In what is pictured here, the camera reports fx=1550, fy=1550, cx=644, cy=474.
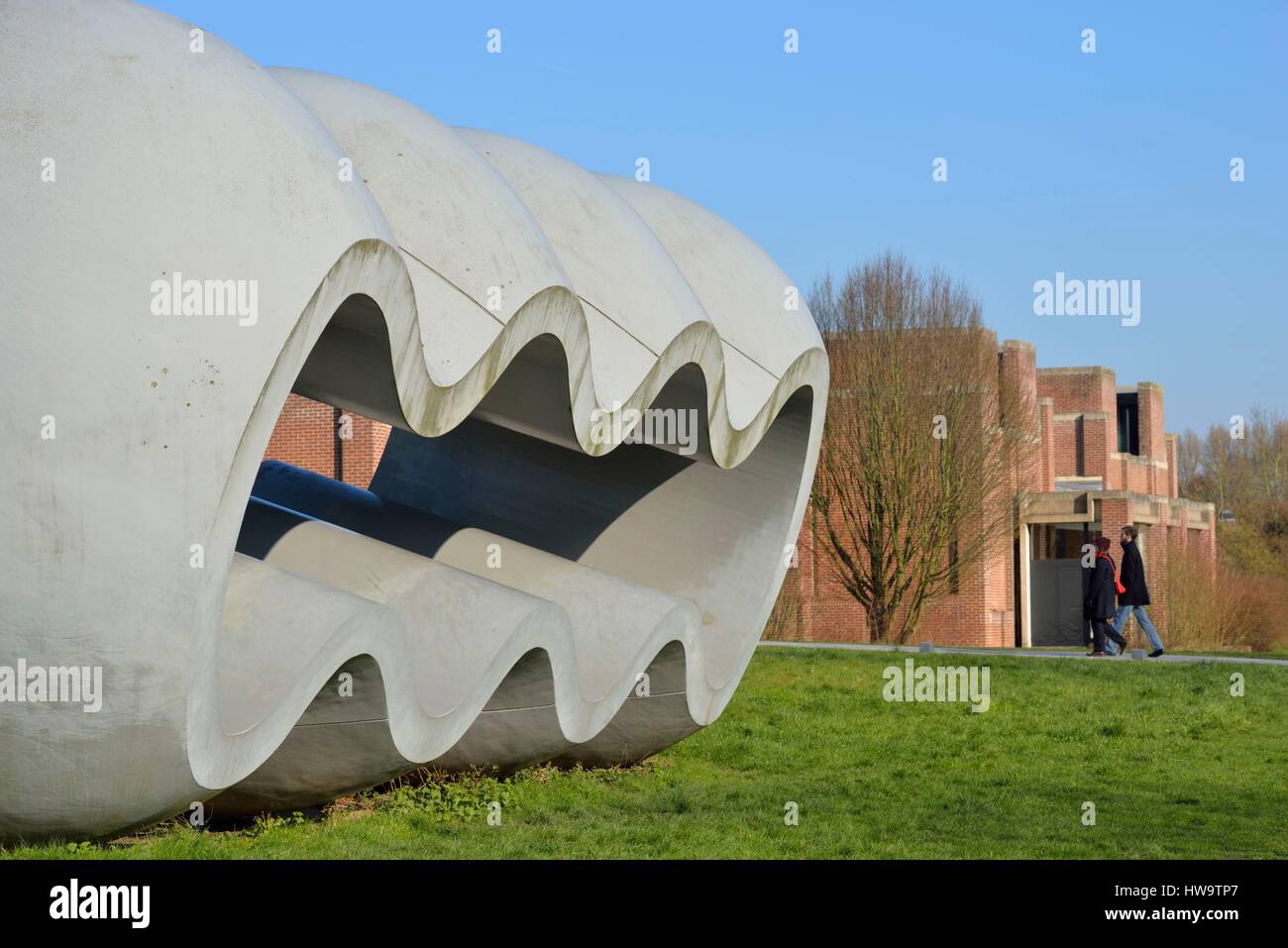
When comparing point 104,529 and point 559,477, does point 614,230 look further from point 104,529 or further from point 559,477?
point 104,529

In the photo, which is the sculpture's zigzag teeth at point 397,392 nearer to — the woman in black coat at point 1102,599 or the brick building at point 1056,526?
the woman in black coat at point 1102,599

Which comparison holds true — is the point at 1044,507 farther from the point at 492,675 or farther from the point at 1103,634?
the point at 492,675

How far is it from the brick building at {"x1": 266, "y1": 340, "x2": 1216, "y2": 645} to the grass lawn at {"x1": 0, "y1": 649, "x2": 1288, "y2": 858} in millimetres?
12536

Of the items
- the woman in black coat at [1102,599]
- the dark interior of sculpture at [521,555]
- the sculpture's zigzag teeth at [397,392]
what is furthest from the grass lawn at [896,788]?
the woman in black coat at [1102,599]

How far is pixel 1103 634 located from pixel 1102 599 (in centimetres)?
69

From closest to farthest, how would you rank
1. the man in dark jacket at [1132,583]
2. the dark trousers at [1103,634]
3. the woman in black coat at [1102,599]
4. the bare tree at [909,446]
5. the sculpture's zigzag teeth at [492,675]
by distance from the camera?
the sculpture's zigzag teeth at [492,675] → the man in dark jacket at [1132,583] → the woman in black coat at [1102,599] → the dark trousers at [1103,634] → the bare tree at [909,446]

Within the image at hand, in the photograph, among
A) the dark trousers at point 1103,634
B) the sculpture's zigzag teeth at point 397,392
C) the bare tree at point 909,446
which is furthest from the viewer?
the bare tree at point 909,446

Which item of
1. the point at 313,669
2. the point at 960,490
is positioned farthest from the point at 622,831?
Answer: the point at 960,490

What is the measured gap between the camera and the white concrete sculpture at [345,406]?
6.91 meters

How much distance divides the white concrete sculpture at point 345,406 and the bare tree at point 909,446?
1766 centimetres

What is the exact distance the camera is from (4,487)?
22.1 ft

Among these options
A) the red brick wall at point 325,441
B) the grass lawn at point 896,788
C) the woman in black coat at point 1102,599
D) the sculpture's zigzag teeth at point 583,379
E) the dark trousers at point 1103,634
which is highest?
the red brick wall at point 325,441

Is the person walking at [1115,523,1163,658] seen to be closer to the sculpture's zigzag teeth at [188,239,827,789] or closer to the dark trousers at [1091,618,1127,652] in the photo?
the dark trousers at [1091,618,1127,652]

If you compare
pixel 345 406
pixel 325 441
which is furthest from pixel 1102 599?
pixel 325 441
